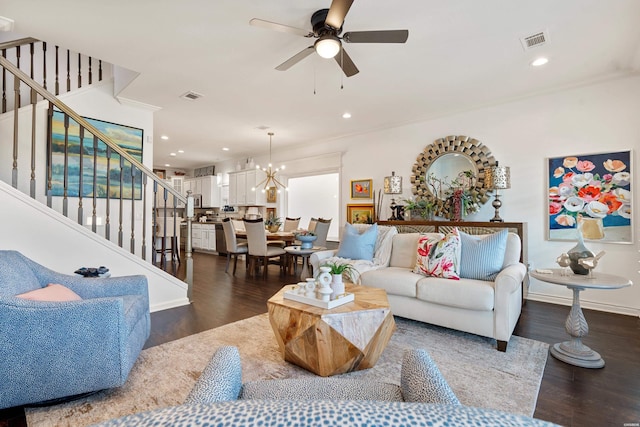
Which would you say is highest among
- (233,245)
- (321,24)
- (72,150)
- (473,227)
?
(321,24)

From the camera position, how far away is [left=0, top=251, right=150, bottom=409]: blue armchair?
1.57 metres

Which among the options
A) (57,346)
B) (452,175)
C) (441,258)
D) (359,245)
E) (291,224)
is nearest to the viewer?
(57,346)

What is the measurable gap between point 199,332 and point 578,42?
4408 millimetres

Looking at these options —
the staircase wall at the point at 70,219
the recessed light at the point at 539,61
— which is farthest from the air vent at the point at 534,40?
the staircase wall at the point at 70,219

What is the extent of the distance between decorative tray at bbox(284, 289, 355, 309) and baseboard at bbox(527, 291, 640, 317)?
124 inches

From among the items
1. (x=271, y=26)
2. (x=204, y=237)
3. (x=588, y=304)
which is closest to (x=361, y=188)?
(x=588, y=304)

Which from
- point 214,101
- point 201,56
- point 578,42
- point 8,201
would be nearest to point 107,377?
point 8,201

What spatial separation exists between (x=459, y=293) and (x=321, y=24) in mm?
2516

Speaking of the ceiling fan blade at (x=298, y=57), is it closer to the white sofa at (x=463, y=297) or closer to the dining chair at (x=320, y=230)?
the white sofa at (x=463, y=297)

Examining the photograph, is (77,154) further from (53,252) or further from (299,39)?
(299,39)

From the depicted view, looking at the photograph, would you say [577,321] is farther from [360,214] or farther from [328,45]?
[360,214]

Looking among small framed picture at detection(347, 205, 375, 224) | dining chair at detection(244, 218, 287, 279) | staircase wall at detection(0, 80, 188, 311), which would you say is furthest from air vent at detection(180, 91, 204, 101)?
small framed picture at detection(347, 205, 375, 224)

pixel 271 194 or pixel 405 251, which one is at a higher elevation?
pixel 271 194

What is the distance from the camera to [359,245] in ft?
12.5
